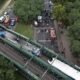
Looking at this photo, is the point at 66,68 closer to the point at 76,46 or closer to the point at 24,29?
the point at 76,46

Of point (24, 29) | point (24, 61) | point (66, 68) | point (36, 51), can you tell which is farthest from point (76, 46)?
point (24, 29)

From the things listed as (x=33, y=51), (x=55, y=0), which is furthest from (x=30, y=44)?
(x=55, y=0)

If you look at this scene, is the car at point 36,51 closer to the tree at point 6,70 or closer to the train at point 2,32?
the tree at point 6,70

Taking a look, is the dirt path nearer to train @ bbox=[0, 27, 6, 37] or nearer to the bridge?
train @ bbox=[0, 27, 6, 37]

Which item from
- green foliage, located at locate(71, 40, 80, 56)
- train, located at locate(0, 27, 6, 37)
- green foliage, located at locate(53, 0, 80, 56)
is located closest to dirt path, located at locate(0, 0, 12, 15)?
train, located at locate(0, 27, 6, 37)

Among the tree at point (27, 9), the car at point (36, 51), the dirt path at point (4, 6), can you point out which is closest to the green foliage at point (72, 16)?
the tree at point (27, 9)

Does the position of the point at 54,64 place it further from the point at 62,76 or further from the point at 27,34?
the point at 27,34
